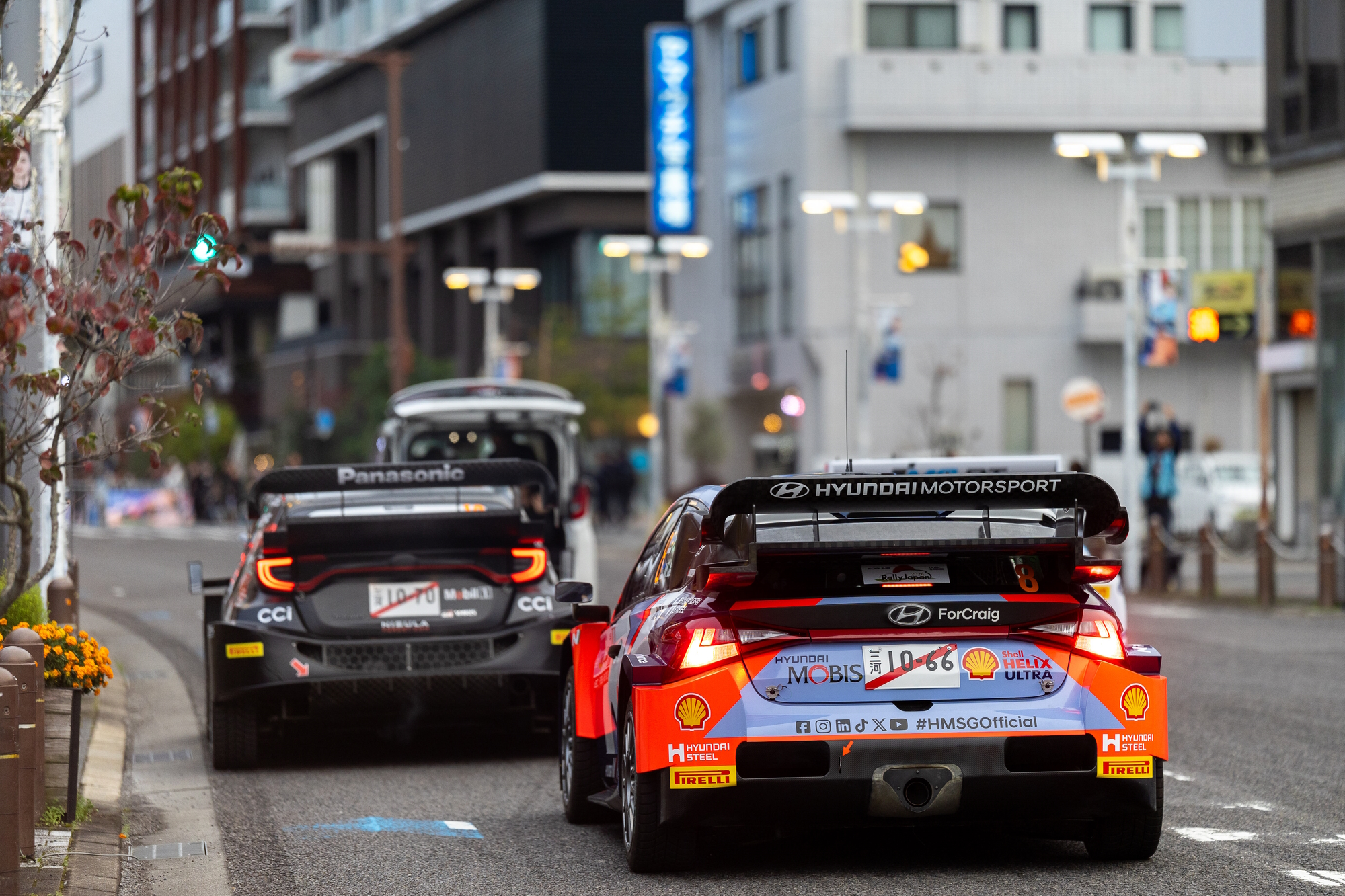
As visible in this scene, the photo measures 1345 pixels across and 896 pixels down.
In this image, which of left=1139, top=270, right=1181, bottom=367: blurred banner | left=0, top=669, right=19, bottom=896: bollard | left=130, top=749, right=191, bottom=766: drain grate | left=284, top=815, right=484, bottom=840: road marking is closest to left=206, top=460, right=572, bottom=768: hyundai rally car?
left=130, top=749, right=191, bottom=766: drain grate

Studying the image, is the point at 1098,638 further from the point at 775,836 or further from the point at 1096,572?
the point at 775,836

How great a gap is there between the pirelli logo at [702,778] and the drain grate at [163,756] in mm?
5304

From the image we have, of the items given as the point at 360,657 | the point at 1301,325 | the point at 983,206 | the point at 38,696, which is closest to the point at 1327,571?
the point at 1301,325

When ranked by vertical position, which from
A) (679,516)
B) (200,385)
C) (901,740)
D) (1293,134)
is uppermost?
(1293,134)

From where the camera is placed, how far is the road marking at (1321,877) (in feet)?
25.2

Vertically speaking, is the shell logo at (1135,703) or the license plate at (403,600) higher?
the license plate at (403,600)

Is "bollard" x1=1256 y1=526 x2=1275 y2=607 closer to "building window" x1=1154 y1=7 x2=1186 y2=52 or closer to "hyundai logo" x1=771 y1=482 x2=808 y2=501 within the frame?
"hyundai logo" x1=771 y1=482 x2=808 y2=501

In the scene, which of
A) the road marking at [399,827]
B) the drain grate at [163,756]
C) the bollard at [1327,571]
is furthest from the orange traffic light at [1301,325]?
the road marking at [399,827]

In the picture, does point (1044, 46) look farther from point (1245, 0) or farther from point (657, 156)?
point (1245, 0)

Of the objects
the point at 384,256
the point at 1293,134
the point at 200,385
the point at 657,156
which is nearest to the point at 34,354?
the point at 200,385

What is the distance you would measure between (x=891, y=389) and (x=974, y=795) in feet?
147

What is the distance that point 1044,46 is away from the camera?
2061 inches

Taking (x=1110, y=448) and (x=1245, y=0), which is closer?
(x=1245, y=0)

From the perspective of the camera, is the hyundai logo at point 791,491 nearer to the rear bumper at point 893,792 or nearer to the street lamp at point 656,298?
the rear bumper at point 893,792
